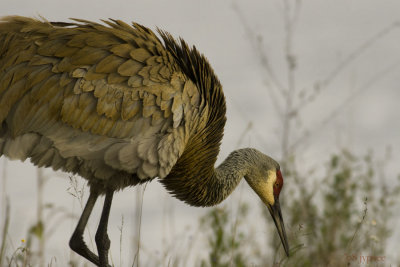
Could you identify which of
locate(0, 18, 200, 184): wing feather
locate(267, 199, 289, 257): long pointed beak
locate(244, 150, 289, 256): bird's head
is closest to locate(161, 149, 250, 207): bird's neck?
locate(244, 150, 289, 256): bird's head

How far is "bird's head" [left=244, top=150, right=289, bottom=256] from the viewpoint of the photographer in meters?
6.70

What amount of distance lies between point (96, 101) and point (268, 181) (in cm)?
210

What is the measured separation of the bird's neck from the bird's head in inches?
4.1

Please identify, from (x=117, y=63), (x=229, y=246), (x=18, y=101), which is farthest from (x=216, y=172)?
(x=18, y=101)

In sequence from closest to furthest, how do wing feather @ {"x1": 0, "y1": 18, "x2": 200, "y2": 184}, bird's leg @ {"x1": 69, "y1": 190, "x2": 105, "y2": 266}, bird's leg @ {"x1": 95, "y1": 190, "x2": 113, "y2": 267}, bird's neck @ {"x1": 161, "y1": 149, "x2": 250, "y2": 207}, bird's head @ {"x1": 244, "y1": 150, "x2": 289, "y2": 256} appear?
wing feather @ {"x1": 0, "y1": 18, "x2": 200, "y2": 184}
bird's leg @ {"x1": 69, "y1": 190, "x2": 105, "y2": 266}
bird's leg @ {"x1": 95, "y1": 190, "x2": 113, "y2": 267}
bird's neck @ {"x1": 161, "y1": 149, "x2": 250, "y2": 207}
bird's head @ {"x1": 244, "y1": 150, "x2": 289, "y2": 256}

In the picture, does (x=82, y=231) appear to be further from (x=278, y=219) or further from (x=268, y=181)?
(x=278, y=219)

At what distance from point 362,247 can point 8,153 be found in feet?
11.7

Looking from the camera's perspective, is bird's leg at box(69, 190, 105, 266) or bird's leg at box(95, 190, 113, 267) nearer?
bird's leg at box(69, 190, 105, 266)

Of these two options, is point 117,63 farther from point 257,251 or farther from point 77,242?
point 257,251

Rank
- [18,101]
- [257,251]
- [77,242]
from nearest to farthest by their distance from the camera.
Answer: [18,101], [77,242], [257,251]

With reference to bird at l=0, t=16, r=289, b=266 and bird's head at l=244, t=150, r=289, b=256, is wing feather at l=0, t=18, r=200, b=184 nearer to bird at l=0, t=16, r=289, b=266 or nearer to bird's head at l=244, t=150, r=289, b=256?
bird at l=0, t=16, r=289, b=266

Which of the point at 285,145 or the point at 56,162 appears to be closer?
the point at 56,162

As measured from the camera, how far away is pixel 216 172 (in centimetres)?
650

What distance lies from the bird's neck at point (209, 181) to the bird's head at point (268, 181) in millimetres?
104
